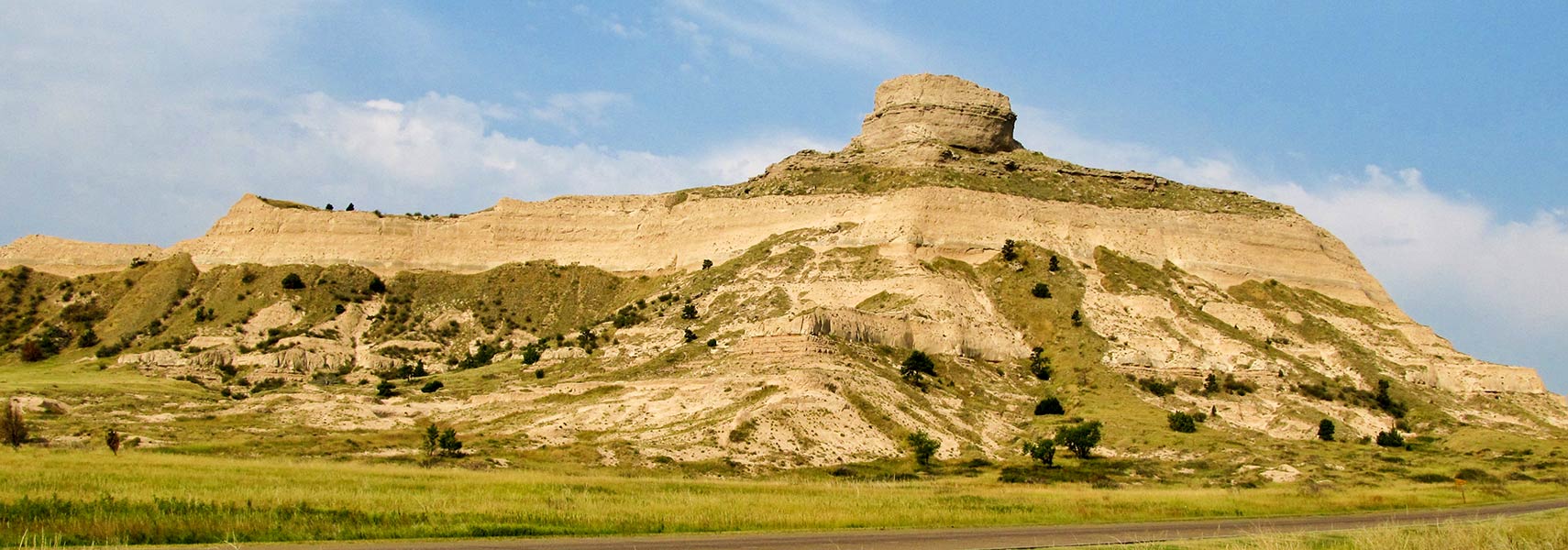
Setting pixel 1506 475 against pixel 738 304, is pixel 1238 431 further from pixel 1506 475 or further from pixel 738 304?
pixel 738 304

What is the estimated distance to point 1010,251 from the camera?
74.1 m

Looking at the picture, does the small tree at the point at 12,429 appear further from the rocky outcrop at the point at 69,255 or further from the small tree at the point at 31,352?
the rocky outcrop at the point at 69,255

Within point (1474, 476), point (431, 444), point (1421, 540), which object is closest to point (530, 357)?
point (431, 444)

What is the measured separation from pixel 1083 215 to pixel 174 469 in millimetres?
60611

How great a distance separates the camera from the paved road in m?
20.7

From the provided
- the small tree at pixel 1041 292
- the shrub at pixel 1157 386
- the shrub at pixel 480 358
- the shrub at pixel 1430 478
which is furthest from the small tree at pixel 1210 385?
the shrub at pixel 480 358

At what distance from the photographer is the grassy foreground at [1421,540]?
19.4 metres

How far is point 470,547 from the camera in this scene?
66.0 feet

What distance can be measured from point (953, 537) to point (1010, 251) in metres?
51.8

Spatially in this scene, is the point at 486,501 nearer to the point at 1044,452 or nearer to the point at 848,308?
the point at 1044,452

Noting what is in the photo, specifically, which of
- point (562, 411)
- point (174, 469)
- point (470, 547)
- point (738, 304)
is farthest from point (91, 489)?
point (738, 304)

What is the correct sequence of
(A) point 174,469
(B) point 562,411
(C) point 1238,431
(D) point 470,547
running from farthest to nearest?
(C) point 1238,431
(B) point 562,411
(A) point 174,469
(D) point 470,547

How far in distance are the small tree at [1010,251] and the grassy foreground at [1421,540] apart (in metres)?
50.3

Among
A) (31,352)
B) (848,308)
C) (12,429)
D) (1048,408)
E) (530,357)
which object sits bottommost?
(12,429)
